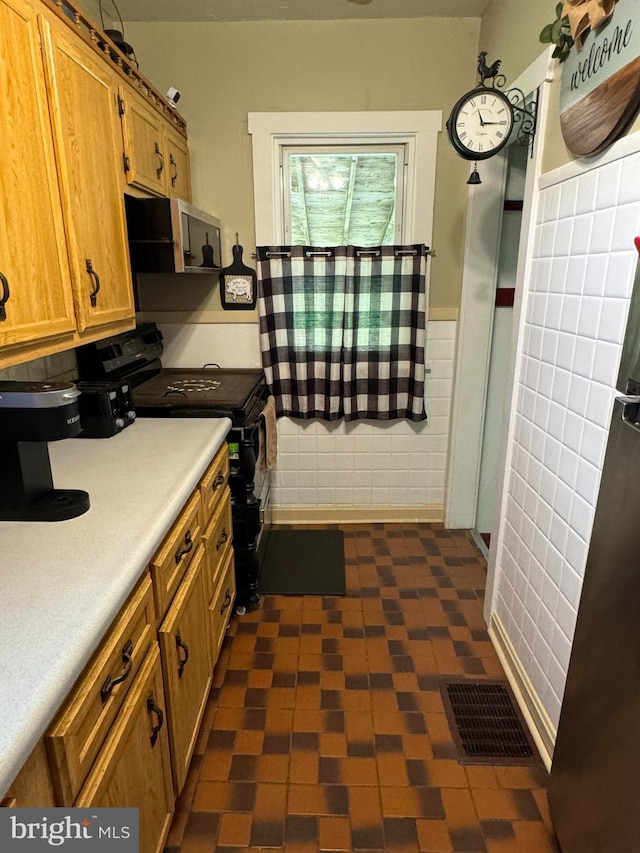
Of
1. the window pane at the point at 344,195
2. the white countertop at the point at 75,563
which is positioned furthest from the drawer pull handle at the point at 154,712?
the window pane at the point at 344,195

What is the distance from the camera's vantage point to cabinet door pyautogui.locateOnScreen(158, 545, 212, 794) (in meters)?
1.35

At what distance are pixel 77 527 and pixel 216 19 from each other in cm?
258

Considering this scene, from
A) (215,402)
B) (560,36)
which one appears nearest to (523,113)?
(560,36)

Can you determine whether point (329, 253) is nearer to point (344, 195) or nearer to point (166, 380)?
point (344, 195)

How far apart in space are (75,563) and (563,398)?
141cm

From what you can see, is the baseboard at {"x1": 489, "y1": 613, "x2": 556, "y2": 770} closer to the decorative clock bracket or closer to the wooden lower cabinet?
the wooden lower cabinet

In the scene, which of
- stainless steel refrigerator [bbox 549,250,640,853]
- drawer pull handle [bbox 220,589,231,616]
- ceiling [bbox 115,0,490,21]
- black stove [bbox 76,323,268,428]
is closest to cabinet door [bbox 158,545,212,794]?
drawer pull handle [bbox 220,589,231,616]

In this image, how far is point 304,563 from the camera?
2.78m

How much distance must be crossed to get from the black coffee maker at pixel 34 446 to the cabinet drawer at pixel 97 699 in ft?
1.04

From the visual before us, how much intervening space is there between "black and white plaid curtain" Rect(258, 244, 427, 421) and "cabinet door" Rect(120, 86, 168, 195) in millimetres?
705

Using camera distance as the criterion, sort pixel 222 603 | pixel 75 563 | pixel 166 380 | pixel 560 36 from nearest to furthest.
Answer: pixel 75 563, pixel 560 36, pixel 222 603, pixel 166 380

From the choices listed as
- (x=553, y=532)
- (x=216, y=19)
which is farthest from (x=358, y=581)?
(x=216, y=19)

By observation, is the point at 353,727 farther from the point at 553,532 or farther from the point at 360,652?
the point at 553,532

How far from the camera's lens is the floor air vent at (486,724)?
1674 mm
